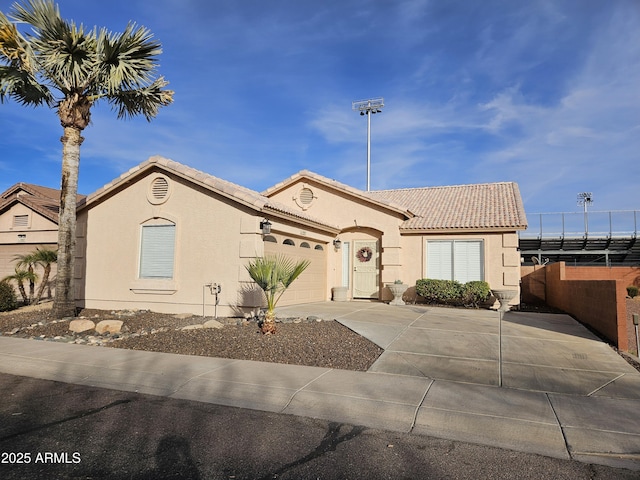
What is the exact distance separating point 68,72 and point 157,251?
5.43 metres

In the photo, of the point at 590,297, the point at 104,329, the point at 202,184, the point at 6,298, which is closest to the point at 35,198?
the point at 6,298

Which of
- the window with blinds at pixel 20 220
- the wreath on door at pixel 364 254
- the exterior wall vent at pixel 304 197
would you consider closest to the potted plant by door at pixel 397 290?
the wreath on door at pixel 364 254

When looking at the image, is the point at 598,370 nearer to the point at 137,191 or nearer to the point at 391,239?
the point at 391,239

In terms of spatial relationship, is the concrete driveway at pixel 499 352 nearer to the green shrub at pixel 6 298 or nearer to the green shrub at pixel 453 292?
the green shrub at pixel 453 292

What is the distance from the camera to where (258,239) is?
12273 mm

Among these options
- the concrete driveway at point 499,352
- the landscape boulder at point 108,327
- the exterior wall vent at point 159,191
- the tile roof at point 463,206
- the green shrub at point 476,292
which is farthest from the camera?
the tile roof at point 463,206

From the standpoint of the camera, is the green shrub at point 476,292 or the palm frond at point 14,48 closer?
the palm frond at point 14,48

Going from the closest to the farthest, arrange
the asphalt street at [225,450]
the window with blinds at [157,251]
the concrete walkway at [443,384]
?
the asphalt street at [225,450]
the concrete walkway at [443,384]
the window with blinds at [157,251]

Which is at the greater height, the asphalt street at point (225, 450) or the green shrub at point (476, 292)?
the green shrub at point (476, 292)

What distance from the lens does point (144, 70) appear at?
12648mm

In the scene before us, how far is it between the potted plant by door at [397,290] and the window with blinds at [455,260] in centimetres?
152

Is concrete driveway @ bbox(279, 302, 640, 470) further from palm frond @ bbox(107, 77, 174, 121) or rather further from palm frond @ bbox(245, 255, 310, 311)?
palm frond @ bbox(107, 77, 174, 121)

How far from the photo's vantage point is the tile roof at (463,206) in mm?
16312

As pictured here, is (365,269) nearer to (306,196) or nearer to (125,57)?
(306,196)
